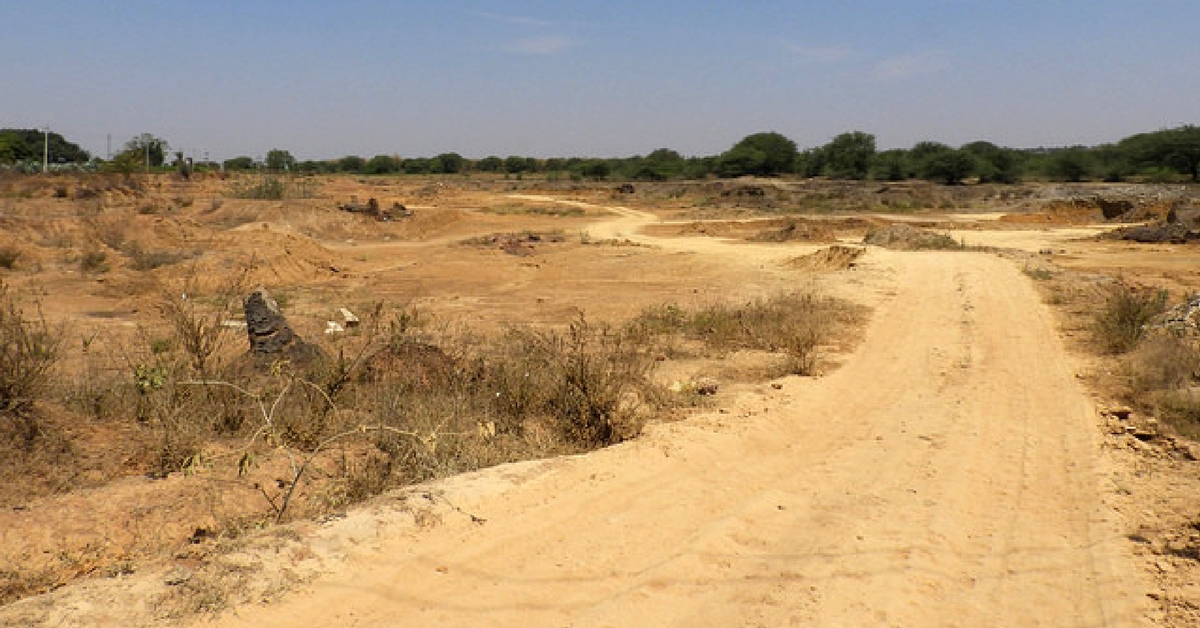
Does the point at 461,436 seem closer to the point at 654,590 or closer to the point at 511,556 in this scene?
the point at 511,556

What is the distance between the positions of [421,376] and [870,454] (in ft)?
11.7

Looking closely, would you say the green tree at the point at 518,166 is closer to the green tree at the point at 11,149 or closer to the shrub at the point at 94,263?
the green tree at the point at 11,149

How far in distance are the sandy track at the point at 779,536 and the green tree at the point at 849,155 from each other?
58.7m

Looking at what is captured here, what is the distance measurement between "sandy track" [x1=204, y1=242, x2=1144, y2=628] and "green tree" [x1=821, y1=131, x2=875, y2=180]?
5868 cm

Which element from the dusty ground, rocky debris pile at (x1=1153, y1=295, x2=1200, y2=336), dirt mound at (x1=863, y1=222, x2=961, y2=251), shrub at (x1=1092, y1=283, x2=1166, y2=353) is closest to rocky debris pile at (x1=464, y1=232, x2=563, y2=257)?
dirt mound at (x1=863, y1=222, x2=961, y2=251)

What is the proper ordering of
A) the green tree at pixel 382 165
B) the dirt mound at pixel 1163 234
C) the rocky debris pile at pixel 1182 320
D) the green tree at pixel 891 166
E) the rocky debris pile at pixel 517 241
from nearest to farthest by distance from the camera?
the rocky debris pile at pixel 1182 320 → the rocky debris pile at pixel 517 241 → the dirt mound at pixel 1163 234 → the green tree at pixel 891 166 → the green tree at pixel 382 165

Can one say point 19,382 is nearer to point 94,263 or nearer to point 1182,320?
point 1182,320

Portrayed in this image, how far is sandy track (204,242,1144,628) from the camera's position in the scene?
11.9ft

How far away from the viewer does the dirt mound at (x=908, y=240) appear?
21594 mm

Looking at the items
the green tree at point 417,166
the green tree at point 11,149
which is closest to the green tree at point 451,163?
the green tree at point 417,166

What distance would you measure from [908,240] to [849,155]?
43.7m

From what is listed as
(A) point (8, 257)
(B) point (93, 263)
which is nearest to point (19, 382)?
(B) point (93, 263)

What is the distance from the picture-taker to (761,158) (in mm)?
69625

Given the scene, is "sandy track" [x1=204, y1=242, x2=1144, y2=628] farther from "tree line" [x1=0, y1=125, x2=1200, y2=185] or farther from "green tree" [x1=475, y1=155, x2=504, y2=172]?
"green tree" [x1=475, y1=155, x2=504, y2=172]
